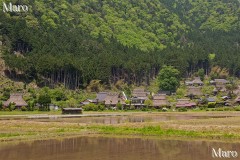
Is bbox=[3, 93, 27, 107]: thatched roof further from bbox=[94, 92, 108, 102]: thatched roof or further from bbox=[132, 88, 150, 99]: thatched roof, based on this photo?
bbox=[132, 88, 150, 99]: thatched roof

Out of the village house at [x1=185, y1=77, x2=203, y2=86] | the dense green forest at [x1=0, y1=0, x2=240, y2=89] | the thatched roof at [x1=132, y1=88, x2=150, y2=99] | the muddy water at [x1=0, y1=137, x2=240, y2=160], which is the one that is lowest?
the muddy water at [x1=0, y1=137, x2=240, y2=160]

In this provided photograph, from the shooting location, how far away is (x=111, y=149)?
84.9ft

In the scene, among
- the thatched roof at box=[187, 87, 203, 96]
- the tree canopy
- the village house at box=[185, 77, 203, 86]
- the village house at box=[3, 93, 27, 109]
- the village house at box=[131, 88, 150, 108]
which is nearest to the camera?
the village house at box=[3, 93, 27, 109]

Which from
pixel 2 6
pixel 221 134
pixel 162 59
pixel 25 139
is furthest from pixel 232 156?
pixel 2 6

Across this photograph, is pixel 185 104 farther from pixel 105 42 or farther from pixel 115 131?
pixel 105 42

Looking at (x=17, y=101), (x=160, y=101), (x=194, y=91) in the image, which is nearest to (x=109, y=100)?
(x=160, y=101)

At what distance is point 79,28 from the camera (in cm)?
13712

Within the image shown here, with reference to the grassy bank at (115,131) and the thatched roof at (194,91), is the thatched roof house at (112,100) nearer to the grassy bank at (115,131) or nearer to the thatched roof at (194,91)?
the thatched roof at (194,91)

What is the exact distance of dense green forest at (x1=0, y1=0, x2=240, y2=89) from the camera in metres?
91.9

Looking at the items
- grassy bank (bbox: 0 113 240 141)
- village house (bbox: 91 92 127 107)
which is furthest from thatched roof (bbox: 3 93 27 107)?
grassy bank (bbox: 0 113 240 141)

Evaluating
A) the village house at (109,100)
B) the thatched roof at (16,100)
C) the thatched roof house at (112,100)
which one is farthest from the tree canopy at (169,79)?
the thatched roof at (16,100)

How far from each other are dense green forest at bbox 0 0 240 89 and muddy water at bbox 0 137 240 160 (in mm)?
59923

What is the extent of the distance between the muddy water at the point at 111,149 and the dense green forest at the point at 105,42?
197 ft

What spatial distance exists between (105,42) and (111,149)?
102 metres
